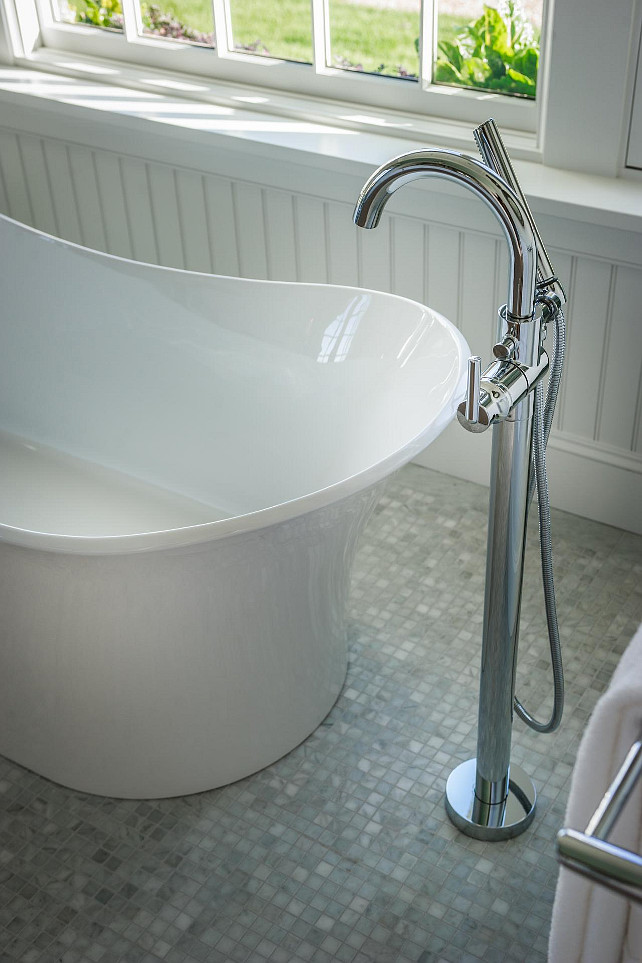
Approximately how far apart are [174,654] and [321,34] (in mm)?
1630

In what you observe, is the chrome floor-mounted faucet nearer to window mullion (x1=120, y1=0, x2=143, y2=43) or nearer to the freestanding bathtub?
the freestanding bathtub

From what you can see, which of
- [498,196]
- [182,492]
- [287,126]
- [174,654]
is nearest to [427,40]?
[287,126]

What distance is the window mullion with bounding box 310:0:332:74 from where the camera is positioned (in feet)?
7.86

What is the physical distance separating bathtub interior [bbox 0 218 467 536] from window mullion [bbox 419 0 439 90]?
740 millimetres

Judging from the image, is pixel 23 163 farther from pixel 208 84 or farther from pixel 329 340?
pixel 329 340

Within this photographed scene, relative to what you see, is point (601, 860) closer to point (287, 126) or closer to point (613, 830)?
point (613, 830)

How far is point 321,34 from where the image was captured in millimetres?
2434

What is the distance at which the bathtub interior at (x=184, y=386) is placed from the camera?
1841 millimetres

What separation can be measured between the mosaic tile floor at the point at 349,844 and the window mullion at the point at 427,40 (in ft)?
4.06

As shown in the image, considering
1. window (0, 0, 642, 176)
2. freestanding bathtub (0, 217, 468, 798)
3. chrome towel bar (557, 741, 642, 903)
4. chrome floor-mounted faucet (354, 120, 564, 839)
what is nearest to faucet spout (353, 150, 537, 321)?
chrome floor-mounted faucet (354, 120, 564, 839)

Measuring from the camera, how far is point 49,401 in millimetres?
2432

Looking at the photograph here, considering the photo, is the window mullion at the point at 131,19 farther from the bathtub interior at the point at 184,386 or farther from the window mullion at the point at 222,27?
the bathtub interior at the point at 184,386

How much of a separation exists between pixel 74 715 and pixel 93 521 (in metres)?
0.66

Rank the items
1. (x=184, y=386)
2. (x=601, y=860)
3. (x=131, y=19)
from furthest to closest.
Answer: (x=131, y=19)
(x=184, y=386)
(x=601, y=860)
